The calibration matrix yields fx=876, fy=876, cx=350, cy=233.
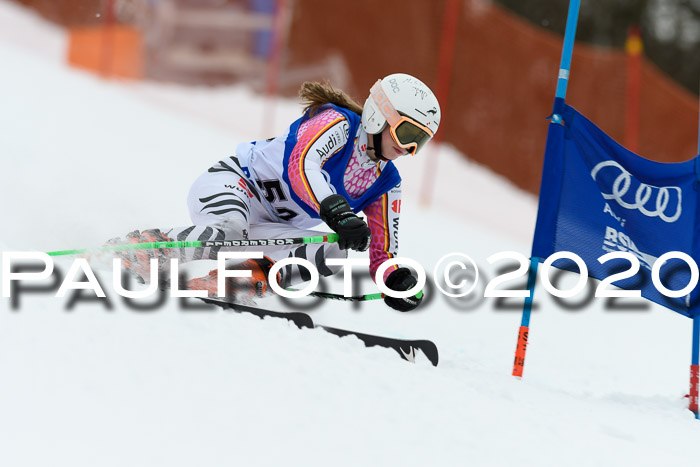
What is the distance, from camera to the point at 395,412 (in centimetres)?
313

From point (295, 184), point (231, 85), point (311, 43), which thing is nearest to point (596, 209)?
point (295, 184)

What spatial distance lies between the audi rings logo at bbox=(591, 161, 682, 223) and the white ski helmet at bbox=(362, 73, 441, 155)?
0.86 m

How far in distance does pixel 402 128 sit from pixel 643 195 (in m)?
1.24

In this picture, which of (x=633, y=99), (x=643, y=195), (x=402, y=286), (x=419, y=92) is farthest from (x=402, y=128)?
(x=633, y=99)

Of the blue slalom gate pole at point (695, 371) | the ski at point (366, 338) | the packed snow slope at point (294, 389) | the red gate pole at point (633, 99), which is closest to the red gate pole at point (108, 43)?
the packed snow slope at point (294, 389)

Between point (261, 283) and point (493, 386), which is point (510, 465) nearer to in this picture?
point (493, 386)

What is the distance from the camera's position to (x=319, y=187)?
4047 millimetres

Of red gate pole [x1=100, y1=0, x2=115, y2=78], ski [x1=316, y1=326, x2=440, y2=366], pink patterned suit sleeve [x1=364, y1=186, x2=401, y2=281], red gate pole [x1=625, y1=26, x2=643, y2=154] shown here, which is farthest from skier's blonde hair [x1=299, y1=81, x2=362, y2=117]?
red gate pole [x1=100, y1=0, x2=115, y2=78]

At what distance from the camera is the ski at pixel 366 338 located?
389cm

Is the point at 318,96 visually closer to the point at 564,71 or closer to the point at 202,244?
the point at 202,244

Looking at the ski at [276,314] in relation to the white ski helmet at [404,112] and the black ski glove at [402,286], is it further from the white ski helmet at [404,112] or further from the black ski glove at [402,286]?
the white ski helmet at [404,112]

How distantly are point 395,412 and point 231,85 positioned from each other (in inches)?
434

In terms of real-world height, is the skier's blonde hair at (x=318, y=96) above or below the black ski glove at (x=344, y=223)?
above

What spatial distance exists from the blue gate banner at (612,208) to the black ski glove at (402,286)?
635 millimetres
